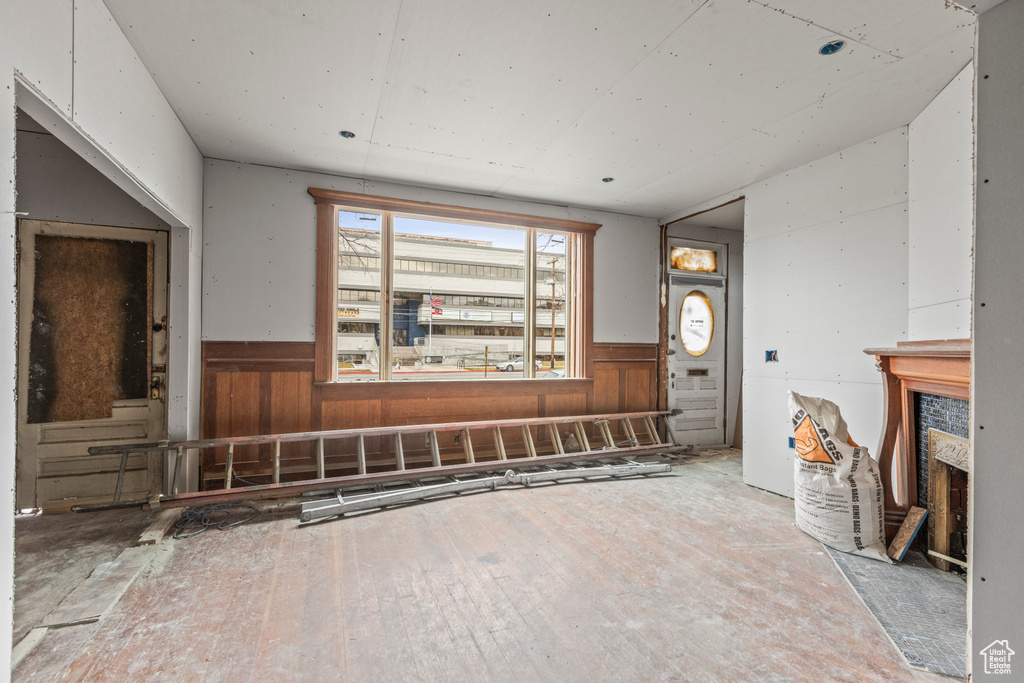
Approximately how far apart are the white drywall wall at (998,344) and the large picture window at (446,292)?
389 centimetres

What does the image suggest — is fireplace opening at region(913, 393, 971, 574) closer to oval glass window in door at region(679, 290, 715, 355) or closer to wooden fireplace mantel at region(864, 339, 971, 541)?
wooden fireplace mantel at region(864, 339, 971, 541)

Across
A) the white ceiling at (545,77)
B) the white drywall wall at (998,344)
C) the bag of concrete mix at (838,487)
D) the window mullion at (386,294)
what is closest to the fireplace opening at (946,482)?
the bag of concrete mix at (838,487)

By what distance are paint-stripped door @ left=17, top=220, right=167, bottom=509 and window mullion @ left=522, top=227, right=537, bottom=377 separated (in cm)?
321

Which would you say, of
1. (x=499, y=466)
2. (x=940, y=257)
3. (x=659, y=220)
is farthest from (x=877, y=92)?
(x=499, y=466)

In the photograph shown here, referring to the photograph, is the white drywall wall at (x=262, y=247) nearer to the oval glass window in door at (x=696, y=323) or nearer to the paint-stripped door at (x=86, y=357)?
the paint-stripped door at (x=86, y=357)

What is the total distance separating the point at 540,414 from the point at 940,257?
11.2ft

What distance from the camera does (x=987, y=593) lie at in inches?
39.8

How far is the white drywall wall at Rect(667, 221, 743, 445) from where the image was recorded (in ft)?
18.6

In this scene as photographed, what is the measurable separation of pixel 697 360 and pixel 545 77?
13.3ft

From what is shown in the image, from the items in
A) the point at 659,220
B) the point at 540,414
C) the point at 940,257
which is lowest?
the point at 540,414

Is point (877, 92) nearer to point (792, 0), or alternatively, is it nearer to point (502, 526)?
point (792, 0)

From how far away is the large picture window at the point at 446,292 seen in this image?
425 cm

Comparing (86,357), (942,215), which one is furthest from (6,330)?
(942,215)

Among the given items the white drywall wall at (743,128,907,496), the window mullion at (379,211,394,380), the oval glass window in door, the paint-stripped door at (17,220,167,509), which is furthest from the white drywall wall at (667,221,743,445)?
the paint-stripped door at (17,220,167,509)
